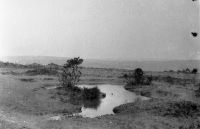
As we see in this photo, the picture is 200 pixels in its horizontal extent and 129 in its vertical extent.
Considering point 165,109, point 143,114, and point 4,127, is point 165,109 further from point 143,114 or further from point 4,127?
point 4,127

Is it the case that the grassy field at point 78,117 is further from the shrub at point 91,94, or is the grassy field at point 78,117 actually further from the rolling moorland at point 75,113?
the shrub at point 91,94

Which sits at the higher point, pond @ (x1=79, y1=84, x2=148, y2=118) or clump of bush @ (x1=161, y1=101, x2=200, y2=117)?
clump of bush @ (x1=161, y1=101, x2=200, y2=117)

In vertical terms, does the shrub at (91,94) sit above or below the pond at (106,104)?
above

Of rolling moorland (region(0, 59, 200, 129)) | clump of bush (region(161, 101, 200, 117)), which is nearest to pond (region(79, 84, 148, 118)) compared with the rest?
rolling moorland (region(0, 59, 200, 129))

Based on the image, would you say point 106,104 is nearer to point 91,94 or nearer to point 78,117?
point 91,94

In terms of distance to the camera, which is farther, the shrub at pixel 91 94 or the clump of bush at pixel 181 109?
the shrub at pixel 91 94

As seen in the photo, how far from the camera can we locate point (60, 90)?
1818 inches

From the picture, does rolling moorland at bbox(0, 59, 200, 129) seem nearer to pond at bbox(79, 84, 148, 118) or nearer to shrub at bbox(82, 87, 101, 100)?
pond at bbox(79, 84, 148, 118)

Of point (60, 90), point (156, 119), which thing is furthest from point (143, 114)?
point (60, 90)

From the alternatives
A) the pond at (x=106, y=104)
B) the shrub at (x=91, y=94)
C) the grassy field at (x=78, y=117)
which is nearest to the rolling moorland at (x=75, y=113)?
the grassy field at (x=78, y=117)

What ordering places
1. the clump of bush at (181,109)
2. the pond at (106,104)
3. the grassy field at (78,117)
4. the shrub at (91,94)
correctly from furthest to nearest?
the shrub at (91,94), the pond at (106,104), the clump of bush at (181,109), the grassy field at (78,117)

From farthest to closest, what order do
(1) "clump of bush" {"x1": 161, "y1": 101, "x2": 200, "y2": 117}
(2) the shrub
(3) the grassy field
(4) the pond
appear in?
(2) the shrub < (4) the pond < (1) "clump of bush" {"x1": 161, "y1": 101, "x2": 200, "y2": 117} < (3) the grassy field

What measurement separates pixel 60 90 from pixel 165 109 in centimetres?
1935

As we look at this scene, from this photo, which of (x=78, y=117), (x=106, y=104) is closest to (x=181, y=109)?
(x=78, y=117)
